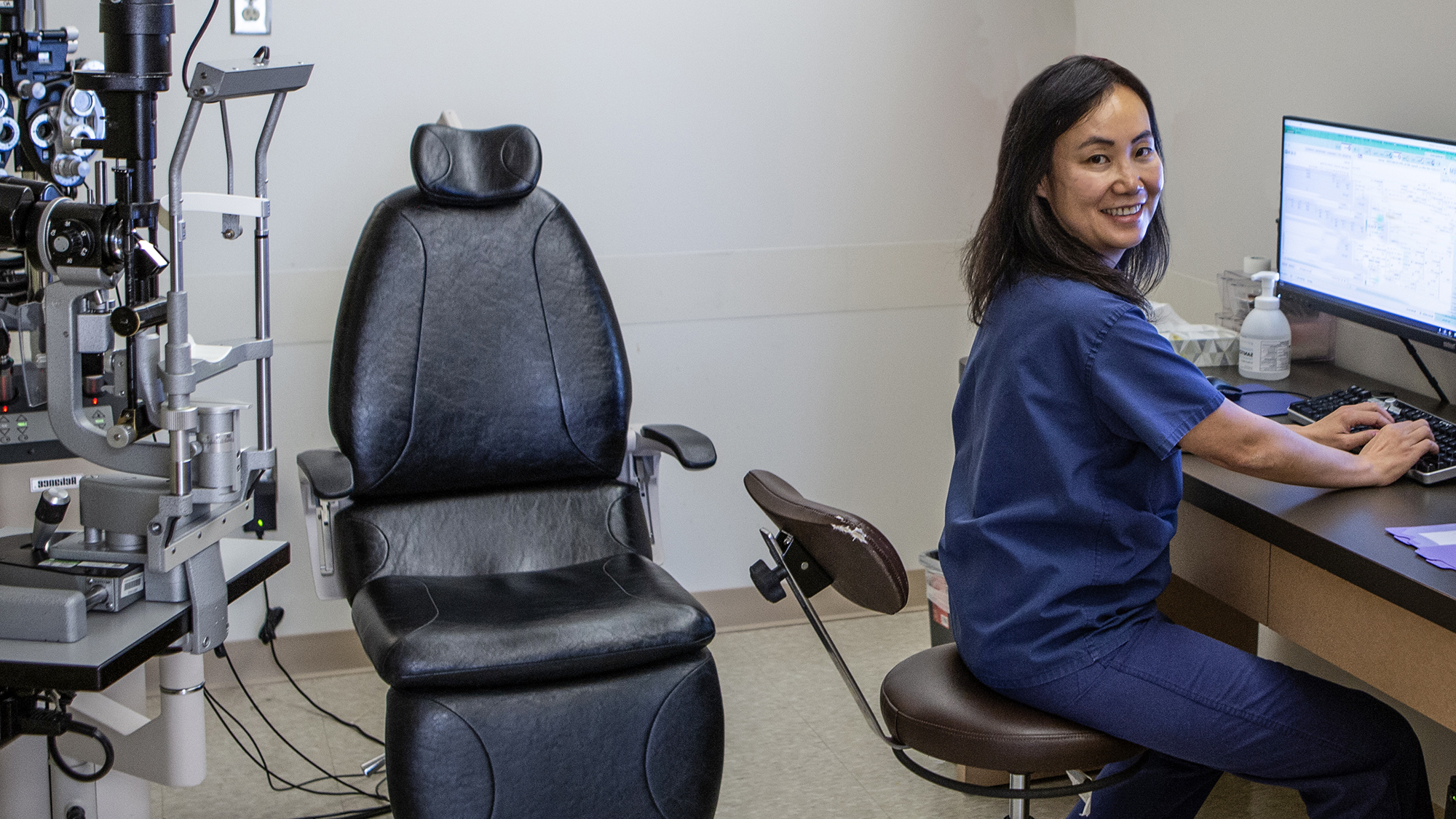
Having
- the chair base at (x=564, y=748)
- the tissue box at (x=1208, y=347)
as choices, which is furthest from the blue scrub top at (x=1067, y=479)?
the tissue box at (x=1208, y=347)

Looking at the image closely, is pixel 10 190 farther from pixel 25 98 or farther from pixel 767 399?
pixel 767 399

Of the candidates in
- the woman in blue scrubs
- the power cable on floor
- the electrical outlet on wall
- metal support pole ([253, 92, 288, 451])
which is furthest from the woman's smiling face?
the power cable on floor

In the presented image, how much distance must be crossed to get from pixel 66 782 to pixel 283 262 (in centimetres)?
119

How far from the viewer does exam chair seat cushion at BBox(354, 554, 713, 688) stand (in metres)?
1.86

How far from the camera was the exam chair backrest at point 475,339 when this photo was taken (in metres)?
2.25

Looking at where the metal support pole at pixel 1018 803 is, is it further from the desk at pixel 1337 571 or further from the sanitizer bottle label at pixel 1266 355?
the sanitizer bottle label at pixel 1266 355

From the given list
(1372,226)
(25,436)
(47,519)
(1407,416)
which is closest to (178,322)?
(47,519)

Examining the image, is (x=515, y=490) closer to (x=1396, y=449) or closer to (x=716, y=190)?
(x=716, y=190)

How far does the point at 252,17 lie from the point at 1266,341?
6.63 feet

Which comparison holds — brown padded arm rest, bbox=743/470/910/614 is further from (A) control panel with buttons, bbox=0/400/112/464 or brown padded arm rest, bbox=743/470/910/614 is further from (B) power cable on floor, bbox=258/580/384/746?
(B) power cable on floor, bbox=258/580/384/746

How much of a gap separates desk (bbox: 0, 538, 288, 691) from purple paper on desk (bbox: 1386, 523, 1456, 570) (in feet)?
4.64

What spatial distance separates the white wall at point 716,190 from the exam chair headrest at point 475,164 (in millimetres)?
526

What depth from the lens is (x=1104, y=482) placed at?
155cm

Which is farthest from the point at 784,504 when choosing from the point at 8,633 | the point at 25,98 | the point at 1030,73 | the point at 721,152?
the point at 1030,73
